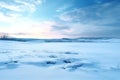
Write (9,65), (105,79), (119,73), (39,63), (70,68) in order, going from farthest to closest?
(39,63) → (9,65) → (70,68) → (119,73) → (105,79)

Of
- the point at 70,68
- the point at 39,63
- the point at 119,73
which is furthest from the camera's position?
the point at 39,63

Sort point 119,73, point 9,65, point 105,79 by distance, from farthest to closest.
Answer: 1. point 9,65
2. point 119,73
3. point 105,79

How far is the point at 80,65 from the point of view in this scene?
849 cm

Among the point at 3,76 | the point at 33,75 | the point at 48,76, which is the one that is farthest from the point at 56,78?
the point at 3,76

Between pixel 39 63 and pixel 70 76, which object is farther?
pixel 39 63

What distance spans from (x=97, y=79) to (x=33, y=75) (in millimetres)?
2657

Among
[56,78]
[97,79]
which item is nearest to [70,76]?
[56,78]

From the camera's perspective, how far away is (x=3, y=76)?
628cm

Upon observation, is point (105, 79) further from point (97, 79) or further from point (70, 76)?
point (70, 76)

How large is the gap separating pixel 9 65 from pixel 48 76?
9.45 feet

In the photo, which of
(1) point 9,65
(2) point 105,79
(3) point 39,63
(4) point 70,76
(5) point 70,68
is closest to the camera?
(2) point 105,79

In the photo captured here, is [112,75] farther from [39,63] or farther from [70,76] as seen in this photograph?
[39,63]

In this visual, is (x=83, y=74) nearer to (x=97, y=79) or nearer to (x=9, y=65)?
(x=97, y=79)

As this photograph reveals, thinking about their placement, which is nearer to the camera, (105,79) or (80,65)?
(105,79)
